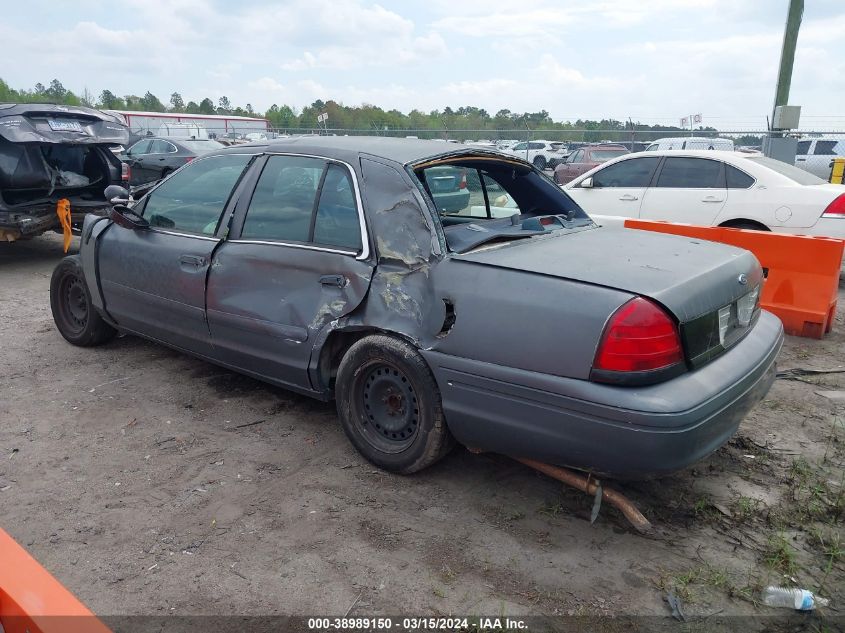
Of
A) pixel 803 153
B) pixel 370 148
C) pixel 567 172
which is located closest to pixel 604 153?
pixel 567 172

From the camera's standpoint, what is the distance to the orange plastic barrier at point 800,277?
556 cm

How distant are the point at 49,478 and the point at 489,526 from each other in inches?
89.0

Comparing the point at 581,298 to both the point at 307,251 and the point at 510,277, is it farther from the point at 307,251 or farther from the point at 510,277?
the point at 307,251

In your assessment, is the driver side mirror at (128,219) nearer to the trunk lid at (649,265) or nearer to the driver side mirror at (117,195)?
the driver side mirror at (117,195)

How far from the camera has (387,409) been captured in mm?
3410

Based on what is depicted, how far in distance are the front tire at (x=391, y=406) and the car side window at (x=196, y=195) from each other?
144 centimetres

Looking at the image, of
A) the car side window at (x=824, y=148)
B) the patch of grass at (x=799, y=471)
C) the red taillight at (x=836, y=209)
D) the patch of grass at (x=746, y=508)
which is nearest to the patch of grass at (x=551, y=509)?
the patch of grass at (x=746, y=508)

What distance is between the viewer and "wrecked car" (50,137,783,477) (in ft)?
8.71

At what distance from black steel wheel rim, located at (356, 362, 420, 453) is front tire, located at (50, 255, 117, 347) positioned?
2797 mm

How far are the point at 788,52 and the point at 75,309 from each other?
1277cm

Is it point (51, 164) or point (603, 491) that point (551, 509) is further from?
point (51, 164)

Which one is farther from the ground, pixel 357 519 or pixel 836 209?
pixel 836 209

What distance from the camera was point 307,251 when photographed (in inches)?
141

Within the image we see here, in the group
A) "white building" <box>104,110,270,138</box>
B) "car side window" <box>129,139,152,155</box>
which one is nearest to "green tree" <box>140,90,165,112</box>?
"white building" <box>104,110,270,138</box>
